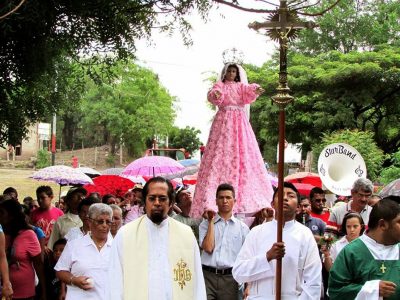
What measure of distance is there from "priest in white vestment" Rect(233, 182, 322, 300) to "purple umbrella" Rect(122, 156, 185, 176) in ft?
32.1

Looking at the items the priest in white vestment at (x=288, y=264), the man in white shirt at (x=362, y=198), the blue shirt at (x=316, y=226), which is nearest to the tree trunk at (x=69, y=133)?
the man in white shirt at (x=362, y=198)

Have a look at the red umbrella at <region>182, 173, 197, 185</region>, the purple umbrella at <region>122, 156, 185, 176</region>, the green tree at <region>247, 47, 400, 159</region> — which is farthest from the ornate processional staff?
the green tree at <region>247, 47, 400, 159</region>

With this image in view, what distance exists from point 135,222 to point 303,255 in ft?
4.62

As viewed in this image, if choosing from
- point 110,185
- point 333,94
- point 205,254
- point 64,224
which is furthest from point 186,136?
point 205,254

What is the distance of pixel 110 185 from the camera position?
1677cm

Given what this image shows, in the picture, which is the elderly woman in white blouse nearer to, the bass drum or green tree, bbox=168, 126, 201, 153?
the bass drum

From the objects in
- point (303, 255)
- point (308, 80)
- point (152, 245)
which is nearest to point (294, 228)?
point (303, 255)

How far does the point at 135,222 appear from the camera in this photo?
19.1ft

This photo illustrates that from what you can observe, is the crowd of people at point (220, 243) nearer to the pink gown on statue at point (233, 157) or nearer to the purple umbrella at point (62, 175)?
the pink gown on statue at point (233, 157)

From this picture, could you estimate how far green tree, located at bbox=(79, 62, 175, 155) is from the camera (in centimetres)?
5191

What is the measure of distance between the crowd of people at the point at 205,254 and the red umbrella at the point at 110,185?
7368mm

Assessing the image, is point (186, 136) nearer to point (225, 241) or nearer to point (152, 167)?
point (152, 167)

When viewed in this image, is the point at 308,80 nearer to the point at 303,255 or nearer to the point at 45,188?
the point at 45,188

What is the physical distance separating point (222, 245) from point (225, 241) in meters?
0.06
